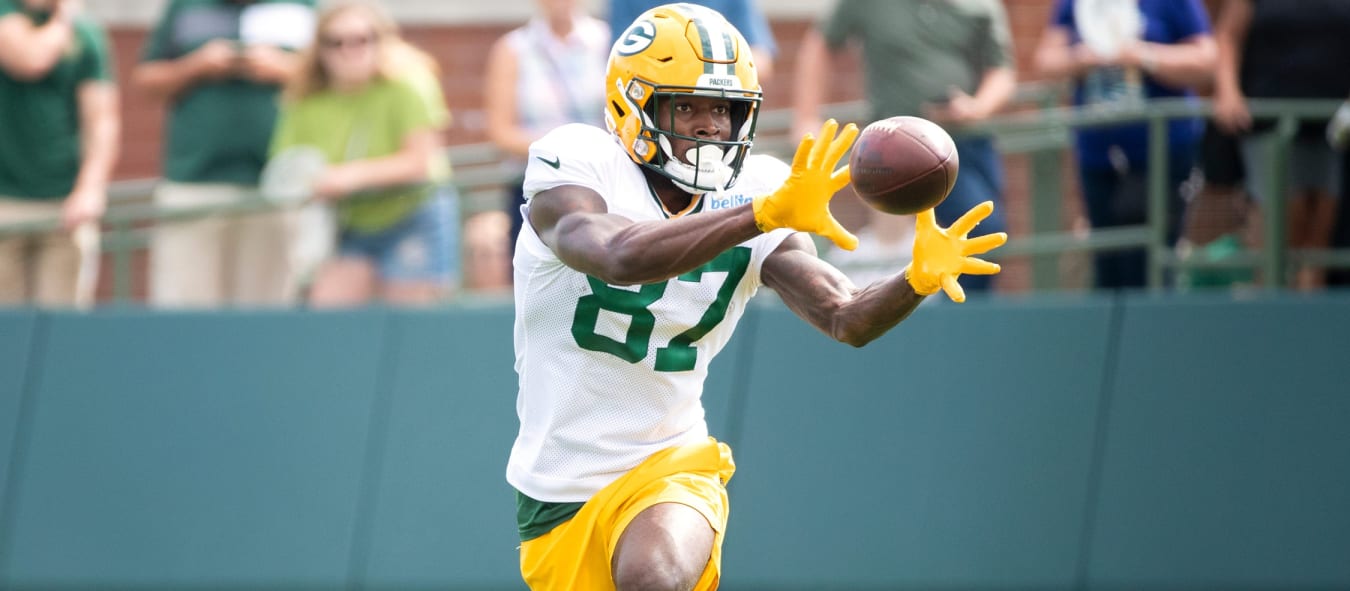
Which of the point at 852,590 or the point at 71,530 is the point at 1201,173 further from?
the point at 71,530

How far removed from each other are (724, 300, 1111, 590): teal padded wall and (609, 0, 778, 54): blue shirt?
4.20 ft

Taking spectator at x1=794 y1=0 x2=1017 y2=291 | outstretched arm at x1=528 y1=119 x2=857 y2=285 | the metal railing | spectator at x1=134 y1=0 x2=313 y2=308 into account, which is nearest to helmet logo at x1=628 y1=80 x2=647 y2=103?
outstretched arm at x1=528 y1=119 x2=857 y2=285

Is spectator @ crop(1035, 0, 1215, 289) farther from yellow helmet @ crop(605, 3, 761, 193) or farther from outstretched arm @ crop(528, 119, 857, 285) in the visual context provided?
outstretched arm @ crop(528, 119, 857, 285)

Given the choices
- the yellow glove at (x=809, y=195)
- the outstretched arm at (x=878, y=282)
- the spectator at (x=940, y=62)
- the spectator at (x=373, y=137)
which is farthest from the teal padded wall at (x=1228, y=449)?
the yellow glove at (x=809, y=195)

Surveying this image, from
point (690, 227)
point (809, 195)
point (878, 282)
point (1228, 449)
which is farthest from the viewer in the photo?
point (1228, 449)

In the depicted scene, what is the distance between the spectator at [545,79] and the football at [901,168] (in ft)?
12.7

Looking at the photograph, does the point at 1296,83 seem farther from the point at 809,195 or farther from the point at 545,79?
the point at 809,195

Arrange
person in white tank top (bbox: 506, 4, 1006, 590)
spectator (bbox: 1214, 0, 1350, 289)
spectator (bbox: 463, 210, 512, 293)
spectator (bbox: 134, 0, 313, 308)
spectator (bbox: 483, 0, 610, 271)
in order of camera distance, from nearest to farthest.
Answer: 1. person in white tank top (bbox: 506, 4, 1006, 590)
2. spectator (bbox: 1214, 0, 1350, 289)
3. spectator (bbox: 483, 0, 610, 271)
4. spectator (bbox: 134, 0, 313, 308)
5. spectator (bbox: 463, 210, 512, 293)

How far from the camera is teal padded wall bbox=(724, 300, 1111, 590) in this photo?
27.3 ft

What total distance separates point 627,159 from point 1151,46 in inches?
149

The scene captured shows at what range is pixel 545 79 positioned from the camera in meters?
8.59

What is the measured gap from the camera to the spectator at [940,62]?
325 inches

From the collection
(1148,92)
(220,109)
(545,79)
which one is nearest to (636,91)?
(545,79)

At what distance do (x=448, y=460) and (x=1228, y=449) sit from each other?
3591mm
